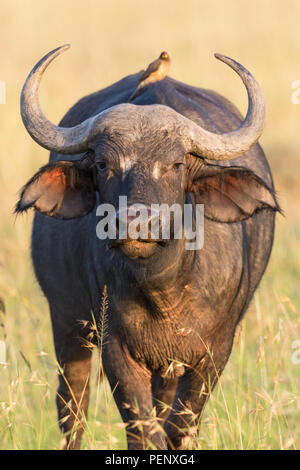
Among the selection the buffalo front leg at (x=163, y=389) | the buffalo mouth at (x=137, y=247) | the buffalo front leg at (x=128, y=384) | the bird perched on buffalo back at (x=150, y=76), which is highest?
the bird perched on buffalo back at (x=150, y=76)

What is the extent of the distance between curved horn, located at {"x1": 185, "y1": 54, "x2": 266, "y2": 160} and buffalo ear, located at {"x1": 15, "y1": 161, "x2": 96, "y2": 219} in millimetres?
562

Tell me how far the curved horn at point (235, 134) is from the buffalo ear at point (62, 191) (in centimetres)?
56

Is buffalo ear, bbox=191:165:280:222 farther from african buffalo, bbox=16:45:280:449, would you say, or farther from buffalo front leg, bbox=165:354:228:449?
buffalo front leg, bbox=165:354:228:449

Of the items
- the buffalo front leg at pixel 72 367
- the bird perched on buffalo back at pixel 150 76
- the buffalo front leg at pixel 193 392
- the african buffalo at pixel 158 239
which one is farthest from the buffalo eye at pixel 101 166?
the buffalo front leg at pixel 72 367

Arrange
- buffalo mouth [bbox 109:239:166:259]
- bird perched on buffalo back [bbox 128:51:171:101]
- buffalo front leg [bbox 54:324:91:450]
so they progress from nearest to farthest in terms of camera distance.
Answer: buffalo mouth [bbox 109:239:166:259] → bird perched on buffalo back [bbox 128:51:171:101] → buffalo front leg [bbox 54:324:91:450]

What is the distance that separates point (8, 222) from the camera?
10.5 metres

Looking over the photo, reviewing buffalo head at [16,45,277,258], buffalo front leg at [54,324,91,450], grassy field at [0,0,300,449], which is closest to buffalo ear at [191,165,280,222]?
buffalo head at [16,45,277,258]

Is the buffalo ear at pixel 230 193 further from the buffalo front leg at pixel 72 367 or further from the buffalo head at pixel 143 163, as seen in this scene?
the buffalo front leg at pixel 72 367

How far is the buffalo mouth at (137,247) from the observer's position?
4.05m


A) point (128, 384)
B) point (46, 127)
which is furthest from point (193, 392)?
point (46, 127)

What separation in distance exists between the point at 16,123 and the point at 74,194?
7842 millimetres

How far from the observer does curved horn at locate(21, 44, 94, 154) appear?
15.1ft
